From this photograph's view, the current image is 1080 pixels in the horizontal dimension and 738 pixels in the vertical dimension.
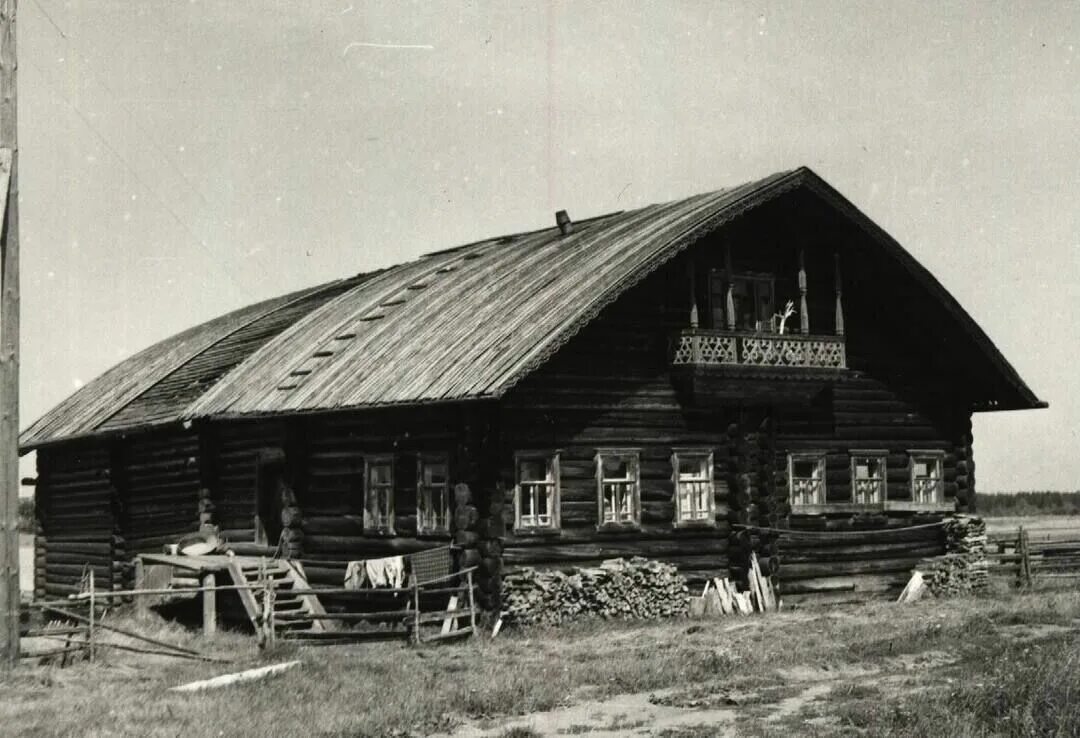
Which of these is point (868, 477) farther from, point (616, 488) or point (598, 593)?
point (598, 593)

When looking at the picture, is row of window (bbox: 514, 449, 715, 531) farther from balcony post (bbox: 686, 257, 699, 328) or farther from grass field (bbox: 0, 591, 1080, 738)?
balcony post (bbox: 686, 257, 699, 328)

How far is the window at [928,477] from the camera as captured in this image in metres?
27.1

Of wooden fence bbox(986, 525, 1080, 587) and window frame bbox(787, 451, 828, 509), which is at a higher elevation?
window frame bbox(787, 451, 828, 509)

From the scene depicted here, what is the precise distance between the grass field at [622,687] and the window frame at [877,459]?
5390 mm

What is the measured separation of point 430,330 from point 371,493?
3.08m

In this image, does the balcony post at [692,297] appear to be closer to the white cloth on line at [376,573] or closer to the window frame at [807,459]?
the window frame at [807,459]

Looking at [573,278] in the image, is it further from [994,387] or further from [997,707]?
[997,707]

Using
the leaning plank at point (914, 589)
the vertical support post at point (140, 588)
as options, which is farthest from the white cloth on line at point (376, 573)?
the leaning plank at point (914, 589)

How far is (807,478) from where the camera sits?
2545 cm

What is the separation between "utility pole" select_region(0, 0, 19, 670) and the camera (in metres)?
16.5

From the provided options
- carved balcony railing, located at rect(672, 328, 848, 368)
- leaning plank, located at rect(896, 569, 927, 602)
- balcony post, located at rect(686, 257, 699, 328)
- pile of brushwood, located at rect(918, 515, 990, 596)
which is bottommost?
leaning plank, located at rect(896, 569, 927, 602)

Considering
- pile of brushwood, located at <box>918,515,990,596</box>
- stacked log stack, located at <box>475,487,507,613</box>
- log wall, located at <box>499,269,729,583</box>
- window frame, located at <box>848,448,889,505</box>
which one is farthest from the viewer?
pile of brushwood, located at <box>918,515,990,596</box>

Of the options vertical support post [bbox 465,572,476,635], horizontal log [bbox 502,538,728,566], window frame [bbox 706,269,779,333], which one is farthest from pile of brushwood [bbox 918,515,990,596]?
vertical support post [bbox 465,572,476,635]

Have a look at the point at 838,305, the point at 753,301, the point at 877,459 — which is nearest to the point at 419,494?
the point at 753,301
